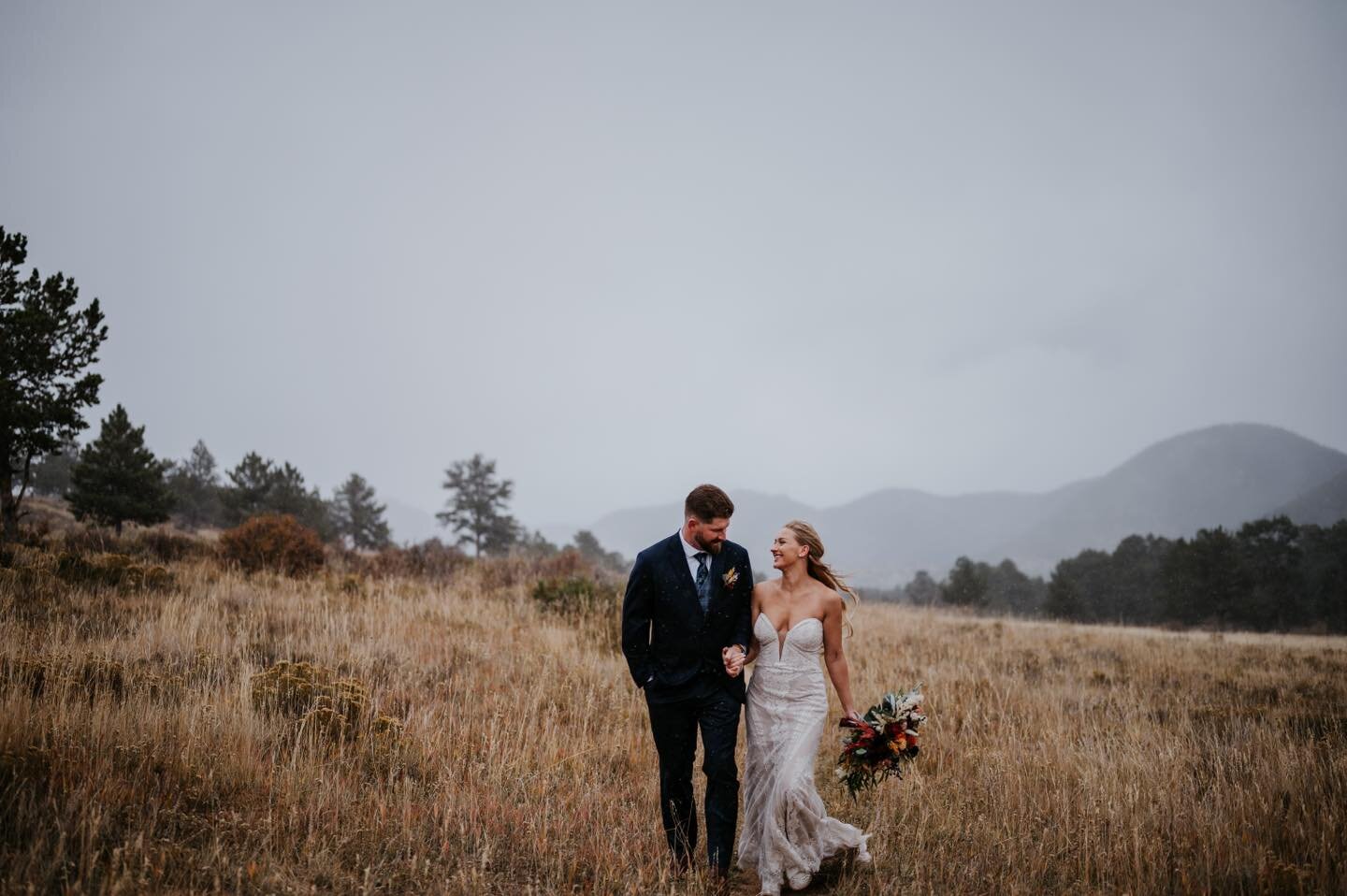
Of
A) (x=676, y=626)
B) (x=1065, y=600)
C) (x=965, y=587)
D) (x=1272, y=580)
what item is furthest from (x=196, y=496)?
(x=1272, y=580)


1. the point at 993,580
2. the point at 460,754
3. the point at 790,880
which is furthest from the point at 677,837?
the point at 993,580

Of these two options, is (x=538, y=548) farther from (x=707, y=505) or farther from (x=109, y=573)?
(x=707, y=505)

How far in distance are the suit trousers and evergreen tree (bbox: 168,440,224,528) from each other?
3954 cm

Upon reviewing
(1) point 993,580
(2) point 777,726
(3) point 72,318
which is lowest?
(1) point 993,580

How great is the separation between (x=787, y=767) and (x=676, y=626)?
1213 mm

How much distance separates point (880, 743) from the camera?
447 cm

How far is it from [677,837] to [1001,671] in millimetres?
9483

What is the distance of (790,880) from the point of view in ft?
13.4

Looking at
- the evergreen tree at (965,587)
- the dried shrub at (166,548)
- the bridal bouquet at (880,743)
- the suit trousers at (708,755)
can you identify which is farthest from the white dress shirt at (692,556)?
the evergreen tree at (965,587)

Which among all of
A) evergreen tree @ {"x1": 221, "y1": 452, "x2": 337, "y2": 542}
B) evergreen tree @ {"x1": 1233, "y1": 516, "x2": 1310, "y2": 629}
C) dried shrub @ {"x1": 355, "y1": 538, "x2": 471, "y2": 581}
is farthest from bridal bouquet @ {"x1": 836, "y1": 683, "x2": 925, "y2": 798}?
evergreen tree @ {"x1": 1233, "y1": 516, "x2": 1310, "y2": 629}

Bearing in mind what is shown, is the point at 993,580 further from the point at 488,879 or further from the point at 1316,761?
the point at 488,879

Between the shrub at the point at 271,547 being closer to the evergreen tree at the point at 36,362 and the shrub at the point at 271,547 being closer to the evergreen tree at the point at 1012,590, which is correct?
the evergreen tree at the point at 36,362

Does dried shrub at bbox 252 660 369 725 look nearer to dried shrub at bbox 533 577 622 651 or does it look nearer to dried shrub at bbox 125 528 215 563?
dried shrub at bbox 533 577 622 651

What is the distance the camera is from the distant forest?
43.4 meters
